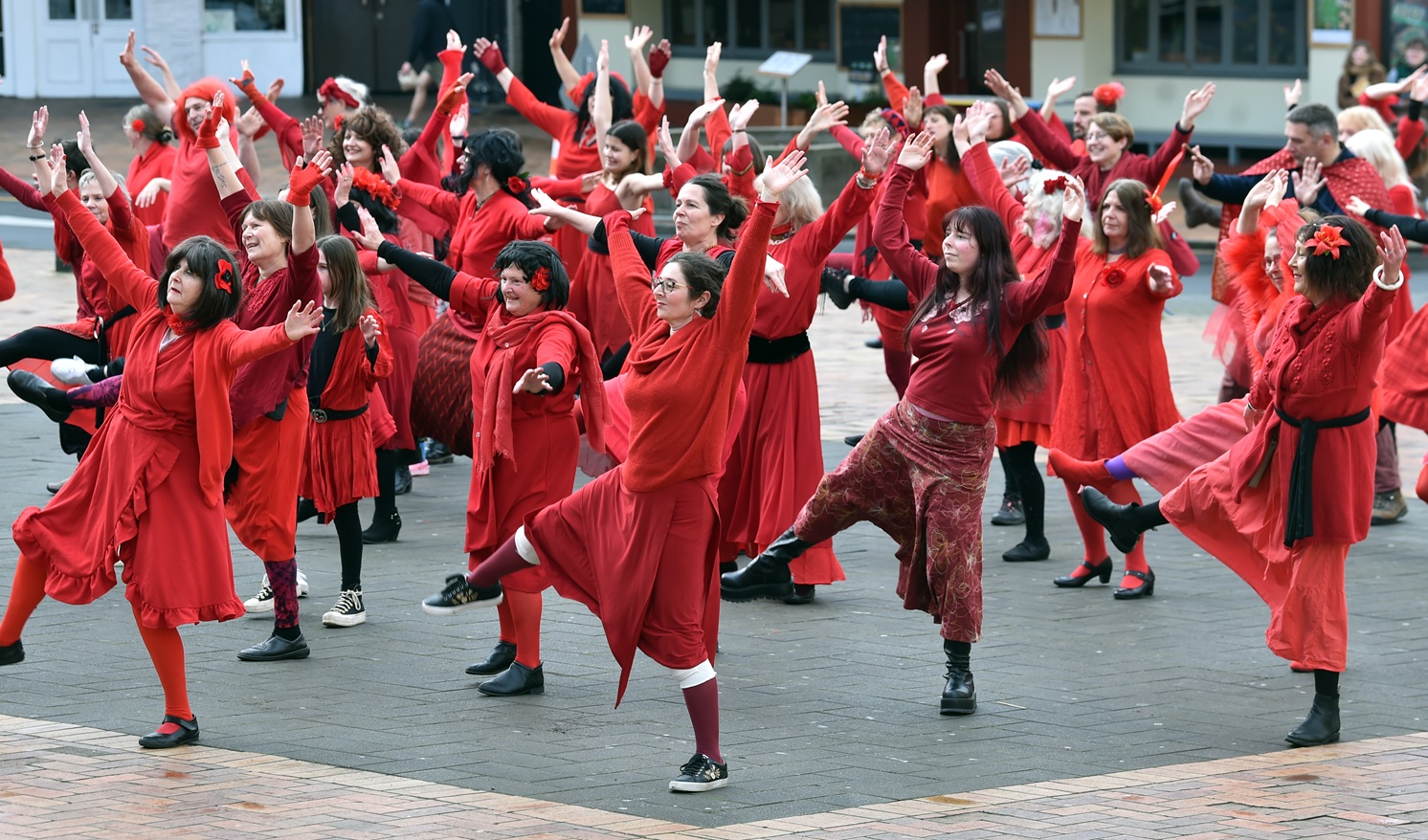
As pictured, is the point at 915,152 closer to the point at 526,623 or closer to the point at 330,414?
the point at 526,623

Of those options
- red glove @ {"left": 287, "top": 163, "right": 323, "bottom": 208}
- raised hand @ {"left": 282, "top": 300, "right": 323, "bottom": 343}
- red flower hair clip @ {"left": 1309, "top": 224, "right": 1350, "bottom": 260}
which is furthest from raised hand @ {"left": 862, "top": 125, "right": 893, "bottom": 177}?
raised hand @ {"left": 282, "top": 300, "right": 323, "bottom": 343}

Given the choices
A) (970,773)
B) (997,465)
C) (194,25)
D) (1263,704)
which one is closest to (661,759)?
(970,773)

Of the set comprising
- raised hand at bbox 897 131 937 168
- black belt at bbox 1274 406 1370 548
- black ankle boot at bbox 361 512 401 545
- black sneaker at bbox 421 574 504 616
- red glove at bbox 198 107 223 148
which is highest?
red glove at bbox 198 107 223 148

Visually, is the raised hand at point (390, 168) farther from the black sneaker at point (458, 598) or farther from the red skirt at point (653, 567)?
the red skirt at point (653, 567)

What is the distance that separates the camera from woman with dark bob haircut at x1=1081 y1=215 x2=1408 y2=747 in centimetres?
645

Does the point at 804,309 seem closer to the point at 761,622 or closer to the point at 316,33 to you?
the point at 761,622

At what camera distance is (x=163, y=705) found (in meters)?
6.75

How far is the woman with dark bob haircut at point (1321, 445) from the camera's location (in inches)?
254

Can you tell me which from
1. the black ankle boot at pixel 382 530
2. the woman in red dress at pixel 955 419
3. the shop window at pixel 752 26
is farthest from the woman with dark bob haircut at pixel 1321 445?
the shop window at pixel 752 26

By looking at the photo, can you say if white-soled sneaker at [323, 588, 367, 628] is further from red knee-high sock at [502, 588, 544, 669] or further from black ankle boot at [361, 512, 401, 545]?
black ankle boot at [361, 512, 401, 545]

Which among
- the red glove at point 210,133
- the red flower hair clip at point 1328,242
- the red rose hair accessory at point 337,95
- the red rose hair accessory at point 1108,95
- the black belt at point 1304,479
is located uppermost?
the red rose hair accessory at point 337,95

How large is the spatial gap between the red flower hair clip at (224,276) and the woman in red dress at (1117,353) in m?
3.88

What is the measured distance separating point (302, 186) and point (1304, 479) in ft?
11.3

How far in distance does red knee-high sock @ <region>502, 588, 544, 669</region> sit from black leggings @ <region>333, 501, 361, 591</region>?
3.95 ft
